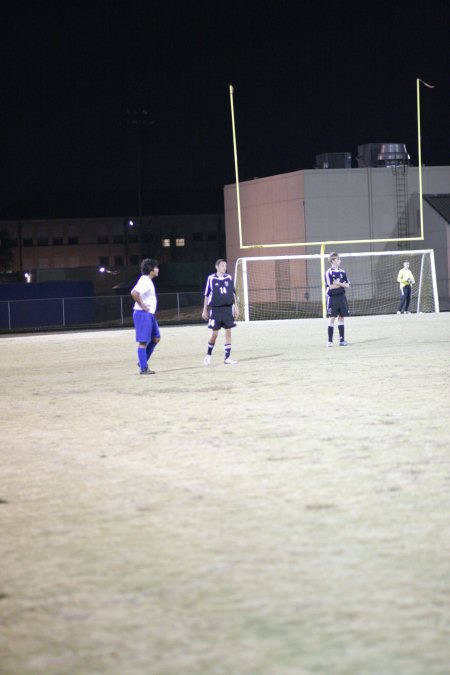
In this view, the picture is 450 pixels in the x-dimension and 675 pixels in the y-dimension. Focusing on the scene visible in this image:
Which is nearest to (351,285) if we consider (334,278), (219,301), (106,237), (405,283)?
(405,283)

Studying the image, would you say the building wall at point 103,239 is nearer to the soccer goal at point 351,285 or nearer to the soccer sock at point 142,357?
the soccer goal at point 351,285

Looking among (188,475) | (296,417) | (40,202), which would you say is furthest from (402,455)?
(40,202)

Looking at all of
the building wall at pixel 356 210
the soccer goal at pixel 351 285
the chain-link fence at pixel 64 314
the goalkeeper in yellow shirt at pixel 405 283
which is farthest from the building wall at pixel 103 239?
the goalkeeper in yellow shirt at pixel 405 283

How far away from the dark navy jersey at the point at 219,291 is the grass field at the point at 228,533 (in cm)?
489

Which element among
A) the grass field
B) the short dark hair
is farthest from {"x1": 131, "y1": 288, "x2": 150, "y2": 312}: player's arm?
the grass field

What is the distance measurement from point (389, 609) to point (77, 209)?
109m

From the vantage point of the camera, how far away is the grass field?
159 inches

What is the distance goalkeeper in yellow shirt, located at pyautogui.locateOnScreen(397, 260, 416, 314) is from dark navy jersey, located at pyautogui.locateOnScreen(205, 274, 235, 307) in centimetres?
1736

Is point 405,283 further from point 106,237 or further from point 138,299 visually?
point 106,237

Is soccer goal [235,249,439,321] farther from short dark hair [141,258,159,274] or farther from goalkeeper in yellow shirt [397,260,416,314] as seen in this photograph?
short dark hair [141,258,159,274]

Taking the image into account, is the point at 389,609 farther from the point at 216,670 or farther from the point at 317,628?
the point at 216,670

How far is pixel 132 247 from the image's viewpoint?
108250 millimetres

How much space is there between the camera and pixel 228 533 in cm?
589

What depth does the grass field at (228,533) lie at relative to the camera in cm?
405
